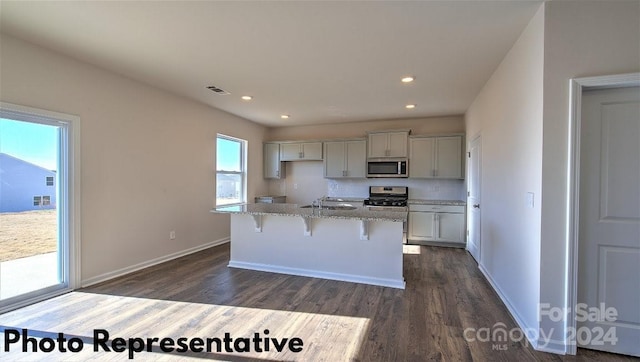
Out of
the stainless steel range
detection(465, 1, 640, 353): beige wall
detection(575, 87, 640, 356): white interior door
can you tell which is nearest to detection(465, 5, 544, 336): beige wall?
detection(465, 1, 640, 353): beige wall

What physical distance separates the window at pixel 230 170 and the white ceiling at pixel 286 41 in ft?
5.02

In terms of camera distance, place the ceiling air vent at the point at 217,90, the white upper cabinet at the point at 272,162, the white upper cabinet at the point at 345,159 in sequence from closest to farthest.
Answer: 1. the ceiling air vent at the point at 217,90
2. the white upper cabinet at the point at 345,159
3. the white upper cabinet at the point at 272,162

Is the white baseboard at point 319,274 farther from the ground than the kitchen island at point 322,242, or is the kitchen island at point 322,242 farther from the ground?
the kitchen island at point 322,242

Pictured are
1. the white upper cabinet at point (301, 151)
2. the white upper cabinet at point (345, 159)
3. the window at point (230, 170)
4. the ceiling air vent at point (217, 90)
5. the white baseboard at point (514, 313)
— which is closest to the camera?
the white baseboard at point (514, 313)

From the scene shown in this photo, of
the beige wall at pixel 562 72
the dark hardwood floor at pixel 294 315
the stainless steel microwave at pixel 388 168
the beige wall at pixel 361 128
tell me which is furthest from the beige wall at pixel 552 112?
the beige wall at pixel 361 128

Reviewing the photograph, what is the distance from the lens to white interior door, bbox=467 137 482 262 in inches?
163

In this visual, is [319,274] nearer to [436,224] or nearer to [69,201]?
[436,224]

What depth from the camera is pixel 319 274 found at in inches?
143

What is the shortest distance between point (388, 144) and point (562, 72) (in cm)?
375

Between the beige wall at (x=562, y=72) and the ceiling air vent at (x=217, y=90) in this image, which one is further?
the ceiling air vent at (x=217, y=90)

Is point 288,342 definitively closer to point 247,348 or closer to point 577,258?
point 247,348

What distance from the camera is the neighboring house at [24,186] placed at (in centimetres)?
266

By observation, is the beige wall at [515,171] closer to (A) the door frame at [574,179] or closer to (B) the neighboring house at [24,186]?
(A) the door frame at [574,179]

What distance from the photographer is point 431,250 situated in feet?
16.4
